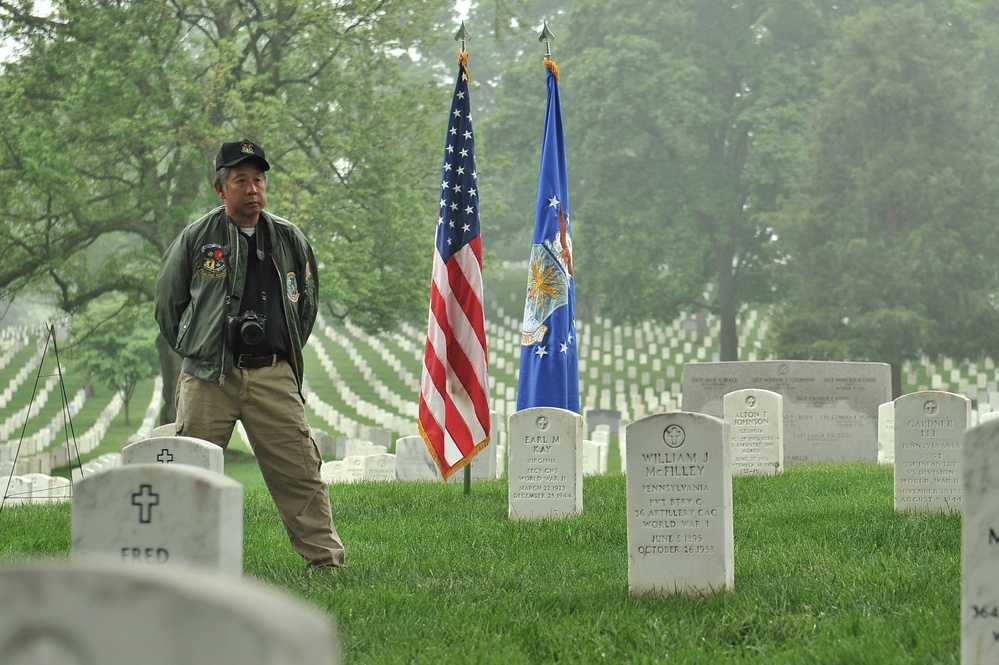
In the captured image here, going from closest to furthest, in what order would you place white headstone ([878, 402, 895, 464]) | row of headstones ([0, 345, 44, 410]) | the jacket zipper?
1. the jacket zipper
2. white headstone ([878, 402, 895, 464])
3. row of headstones ([0, 345, 44, 410])

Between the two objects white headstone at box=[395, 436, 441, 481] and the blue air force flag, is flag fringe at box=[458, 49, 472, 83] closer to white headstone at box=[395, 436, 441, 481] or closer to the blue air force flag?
the blue air force flag

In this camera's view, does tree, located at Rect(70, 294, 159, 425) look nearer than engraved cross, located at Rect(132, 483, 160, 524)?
No

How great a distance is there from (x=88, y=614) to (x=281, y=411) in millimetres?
4129

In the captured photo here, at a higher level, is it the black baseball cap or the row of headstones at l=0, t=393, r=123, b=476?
the black baseball cap

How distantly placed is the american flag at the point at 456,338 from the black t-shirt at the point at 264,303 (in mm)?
3074

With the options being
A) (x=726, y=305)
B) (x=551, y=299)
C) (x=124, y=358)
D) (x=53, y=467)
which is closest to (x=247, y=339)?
(x=551, y=299)

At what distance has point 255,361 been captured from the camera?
6230 millimetres

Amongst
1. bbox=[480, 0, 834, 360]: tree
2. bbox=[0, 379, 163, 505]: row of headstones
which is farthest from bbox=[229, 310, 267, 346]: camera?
bbox=[480, 0, 834, 360]: tree

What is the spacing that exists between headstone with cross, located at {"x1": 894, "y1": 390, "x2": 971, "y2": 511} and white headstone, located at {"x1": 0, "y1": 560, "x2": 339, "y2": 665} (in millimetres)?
7001

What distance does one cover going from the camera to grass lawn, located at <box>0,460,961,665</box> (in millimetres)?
4727

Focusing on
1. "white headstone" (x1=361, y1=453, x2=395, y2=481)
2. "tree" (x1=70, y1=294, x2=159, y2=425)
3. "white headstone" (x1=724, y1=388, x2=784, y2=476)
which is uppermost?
"tree" (x1=70, y1=294, x2=159, y2=425)

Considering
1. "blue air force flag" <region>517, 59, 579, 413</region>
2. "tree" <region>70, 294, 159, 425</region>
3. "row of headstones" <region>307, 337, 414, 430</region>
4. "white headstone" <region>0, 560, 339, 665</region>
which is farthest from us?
"tree" <region>70, 294, 159, 425</region>

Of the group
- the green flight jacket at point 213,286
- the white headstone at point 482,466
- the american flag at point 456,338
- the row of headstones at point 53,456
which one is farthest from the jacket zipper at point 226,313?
the row of headstones at point 53,456

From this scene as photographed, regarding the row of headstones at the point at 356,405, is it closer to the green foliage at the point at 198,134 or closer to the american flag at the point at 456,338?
the green foliage at the point at 198,134
